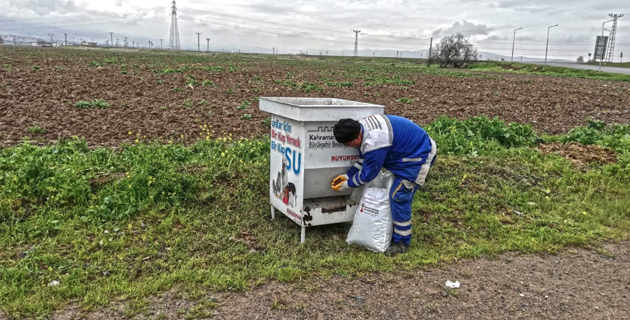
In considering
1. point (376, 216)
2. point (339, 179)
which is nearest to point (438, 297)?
point (376, 216)

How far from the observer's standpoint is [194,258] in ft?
13.2

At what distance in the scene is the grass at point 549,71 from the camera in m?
36.0

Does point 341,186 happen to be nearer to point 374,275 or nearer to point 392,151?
point 392,151

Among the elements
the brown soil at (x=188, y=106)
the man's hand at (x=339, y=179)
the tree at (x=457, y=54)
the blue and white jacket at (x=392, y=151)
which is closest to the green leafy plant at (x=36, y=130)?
the brown soil at (x=188, y=106)

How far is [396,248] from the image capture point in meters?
4.35

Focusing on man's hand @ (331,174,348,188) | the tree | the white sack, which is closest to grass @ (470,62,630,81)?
the tree

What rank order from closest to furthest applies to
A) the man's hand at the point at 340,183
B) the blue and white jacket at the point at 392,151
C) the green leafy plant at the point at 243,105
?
the blue and white jacket at the point at 392,151 < the man's hand at the point at 340,183 < the green leafy plant at the point at 243,105

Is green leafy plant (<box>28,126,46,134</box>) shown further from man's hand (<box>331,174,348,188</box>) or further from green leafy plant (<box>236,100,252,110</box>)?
man's hand (<box>331,174,348,188</box>)

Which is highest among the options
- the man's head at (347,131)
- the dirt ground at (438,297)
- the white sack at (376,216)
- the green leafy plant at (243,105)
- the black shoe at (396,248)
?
the man's head at (347,131)

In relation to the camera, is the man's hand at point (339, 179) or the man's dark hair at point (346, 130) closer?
the man's dark hair at point (346, 130)

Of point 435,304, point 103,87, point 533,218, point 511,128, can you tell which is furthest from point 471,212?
point 103,87

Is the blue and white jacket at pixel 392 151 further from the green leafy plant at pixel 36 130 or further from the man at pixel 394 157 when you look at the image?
the green leafy plant at pixel 36 130

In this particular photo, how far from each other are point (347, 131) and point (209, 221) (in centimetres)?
198

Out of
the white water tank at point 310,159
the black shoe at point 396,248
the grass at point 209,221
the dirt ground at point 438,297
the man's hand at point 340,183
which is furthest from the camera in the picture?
the black shoe at point 396,248
